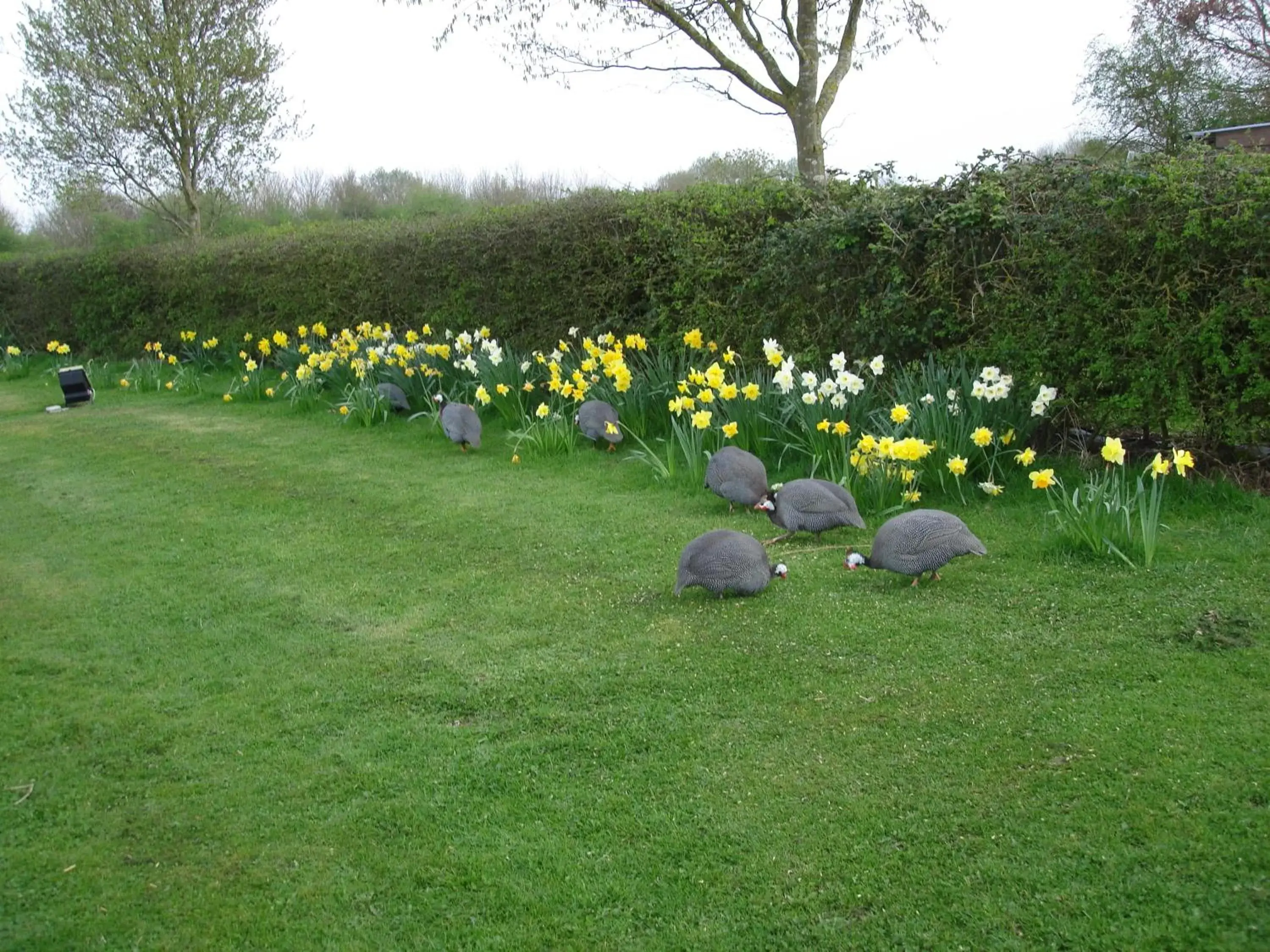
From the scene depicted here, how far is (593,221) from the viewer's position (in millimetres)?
8547

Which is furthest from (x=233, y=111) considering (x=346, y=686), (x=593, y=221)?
(x=346, y=686)

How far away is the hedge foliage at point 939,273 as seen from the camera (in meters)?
4.83

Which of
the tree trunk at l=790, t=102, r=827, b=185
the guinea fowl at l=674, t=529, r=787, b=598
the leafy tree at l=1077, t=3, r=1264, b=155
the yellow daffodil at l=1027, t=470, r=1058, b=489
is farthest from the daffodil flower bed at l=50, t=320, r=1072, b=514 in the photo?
the leafy tree at l=1077, t=3, r=1264, b=155

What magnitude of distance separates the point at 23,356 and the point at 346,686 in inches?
549

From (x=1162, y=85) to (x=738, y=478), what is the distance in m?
13.9

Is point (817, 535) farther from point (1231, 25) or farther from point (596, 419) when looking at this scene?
point (1231, 25)

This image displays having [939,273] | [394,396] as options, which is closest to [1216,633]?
[939,273]

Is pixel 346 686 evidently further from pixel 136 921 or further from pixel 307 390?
pixel 307 390

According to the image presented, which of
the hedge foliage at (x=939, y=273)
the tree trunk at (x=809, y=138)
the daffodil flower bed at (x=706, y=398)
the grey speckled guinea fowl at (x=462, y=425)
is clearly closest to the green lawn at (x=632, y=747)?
the daffodil flower bed at (x=706, y=398)

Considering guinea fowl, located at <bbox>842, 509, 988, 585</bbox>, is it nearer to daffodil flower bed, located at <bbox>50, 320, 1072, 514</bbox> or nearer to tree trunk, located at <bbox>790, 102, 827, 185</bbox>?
daffodil flower bed, located at <bbox>50, 320, 1072, 514</bbox>

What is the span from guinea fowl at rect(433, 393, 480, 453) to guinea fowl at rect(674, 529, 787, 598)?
3709mm

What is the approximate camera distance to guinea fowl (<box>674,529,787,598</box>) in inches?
166

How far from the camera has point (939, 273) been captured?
5914 millimetres

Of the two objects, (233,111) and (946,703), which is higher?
(233,111)
